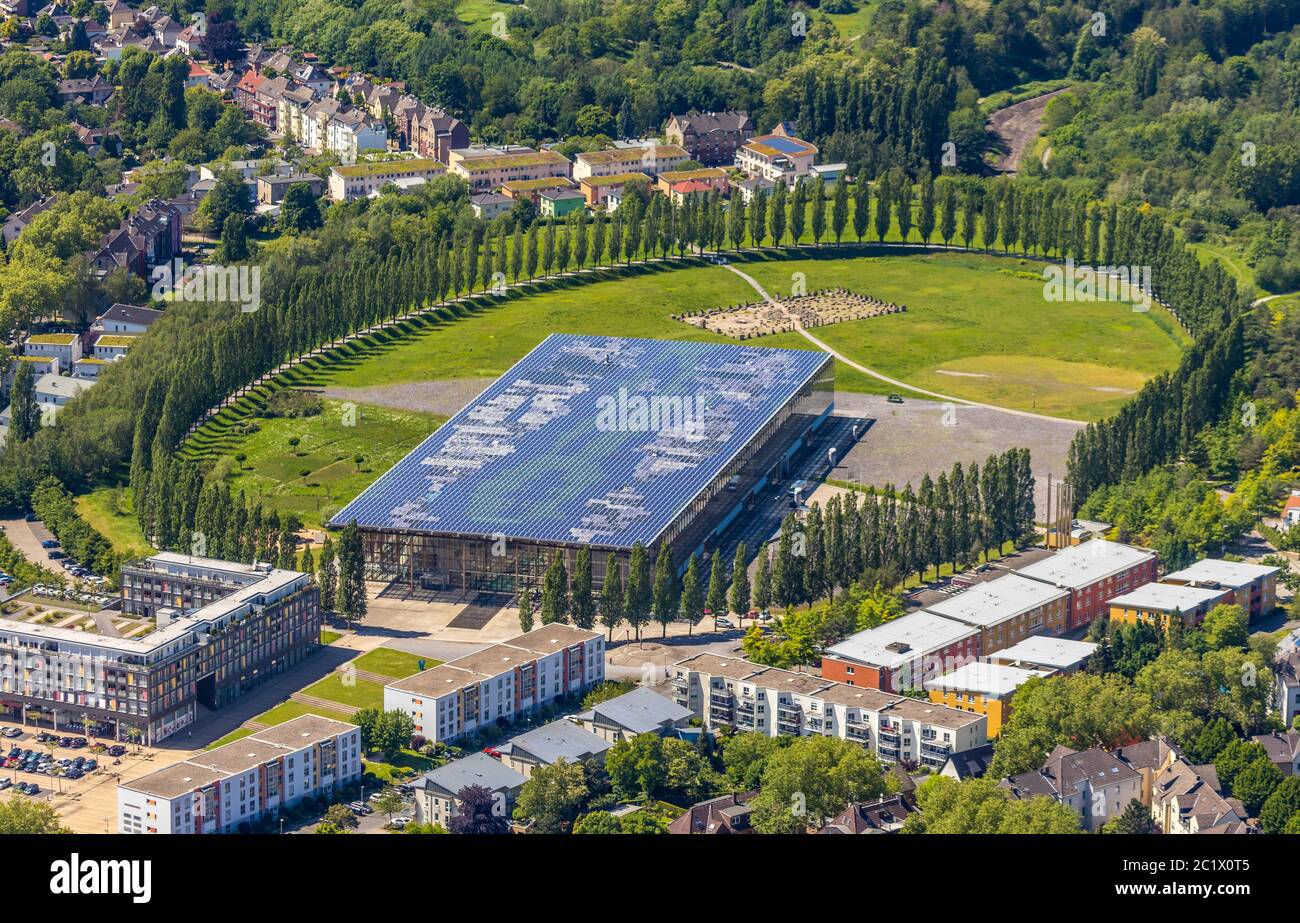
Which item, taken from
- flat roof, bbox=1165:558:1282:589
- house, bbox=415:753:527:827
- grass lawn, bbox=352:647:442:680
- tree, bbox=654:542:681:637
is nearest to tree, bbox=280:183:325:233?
tree, bbox=654:542:681:637

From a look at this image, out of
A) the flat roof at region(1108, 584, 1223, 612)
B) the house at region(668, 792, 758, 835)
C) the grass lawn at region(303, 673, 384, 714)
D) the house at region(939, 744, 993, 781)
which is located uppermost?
the flat roof at region(1108, 584, 1223, 612)

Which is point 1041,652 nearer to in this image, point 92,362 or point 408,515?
point 408,515

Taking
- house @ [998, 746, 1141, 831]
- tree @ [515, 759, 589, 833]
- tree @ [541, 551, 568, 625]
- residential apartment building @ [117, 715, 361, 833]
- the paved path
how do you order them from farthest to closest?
the paved path < tree @ [541, 551, 568, 625] < tree @ [515, 759, 589, 833] < house @ [998, 746, 1141, 831] < residential apartment building @ [117, 715, 361, 833]

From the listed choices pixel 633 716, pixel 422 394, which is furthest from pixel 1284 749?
pixel 422 394

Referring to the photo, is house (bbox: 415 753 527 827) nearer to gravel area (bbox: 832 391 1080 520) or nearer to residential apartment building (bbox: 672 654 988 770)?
residential apartment building (bbox: 672 654 988 770)

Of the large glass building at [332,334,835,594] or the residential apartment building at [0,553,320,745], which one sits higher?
the large glass building at [332,334,835,594]

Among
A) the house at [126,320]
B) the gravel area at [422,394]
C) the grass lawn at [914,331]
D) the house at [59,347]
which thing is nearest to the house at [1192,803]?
the grass lawn at [914,331]
